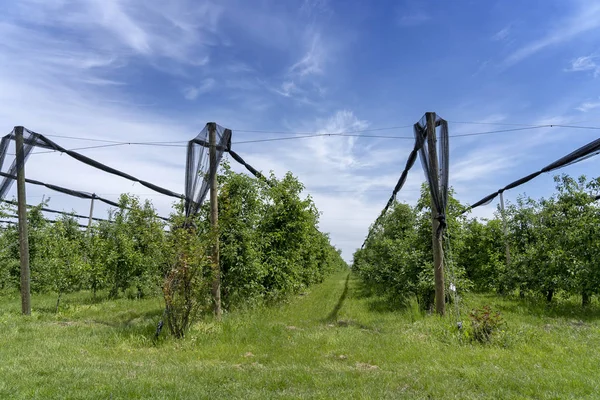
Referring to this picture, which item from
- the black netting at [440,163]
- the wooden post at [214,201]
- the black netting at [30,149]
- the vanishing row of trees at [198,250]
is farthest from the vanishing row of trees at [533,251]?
the black netting at [30,149]

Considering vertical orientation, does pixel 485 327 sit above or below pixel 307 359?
above

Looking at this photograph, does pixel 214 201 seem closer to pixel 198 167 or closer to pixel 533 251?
pixel 198 167

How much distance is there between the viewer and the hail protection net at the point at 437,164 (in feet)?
26.4

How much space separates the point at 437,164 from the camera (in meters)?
8.16

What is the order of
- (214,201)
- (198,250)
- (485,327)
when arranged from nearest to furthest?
1. (485,327)
2. (198,250)
3. (214,201)

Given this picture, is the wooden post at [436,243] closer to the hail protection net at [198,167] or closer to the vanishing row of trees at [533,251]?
the vanishing row of trees at [533,251]

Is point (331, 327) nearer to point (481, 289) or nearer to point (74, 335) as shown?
point (74, 335)

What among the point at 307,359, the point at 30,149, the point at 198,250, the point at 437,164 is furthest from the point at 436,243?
the point at 30,149

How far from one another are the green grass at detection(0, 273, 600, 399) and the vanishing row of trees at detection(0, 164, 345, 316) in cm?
145

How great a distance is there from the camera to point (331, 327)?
823 cm

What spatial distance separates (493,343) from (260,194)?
7.49 metres

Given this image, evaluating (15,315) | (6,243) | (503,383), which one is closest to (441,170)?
(503,383)

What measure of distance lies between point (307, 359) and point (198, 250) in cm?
292

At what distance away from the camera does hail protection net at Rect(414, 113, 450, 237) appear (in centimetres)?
805
